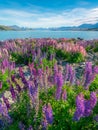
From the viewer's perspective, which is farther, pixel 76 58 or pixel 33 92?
pixel 76 58

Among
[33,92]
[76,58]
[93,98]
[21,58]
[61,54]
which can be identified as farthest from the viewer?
[61,54]

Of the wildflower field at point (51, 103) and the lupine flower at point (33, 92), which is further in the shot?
the lupine flower at point (33, 92)

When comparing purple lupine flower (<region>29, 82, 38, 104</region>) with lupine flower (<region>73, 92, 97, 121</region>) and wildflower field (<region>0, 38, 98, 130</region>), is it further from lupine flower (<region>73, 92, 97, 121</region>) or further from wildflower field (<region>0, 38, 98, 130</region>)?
lupine flower (<region>73, 92, 97, 121</region>)

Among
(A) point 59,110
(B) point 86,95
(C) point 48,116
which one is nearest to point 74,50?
(B) point 86,95

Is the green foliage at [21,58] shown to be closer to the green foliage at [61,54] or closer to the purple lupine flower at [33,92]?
the green foliage at [61,54]

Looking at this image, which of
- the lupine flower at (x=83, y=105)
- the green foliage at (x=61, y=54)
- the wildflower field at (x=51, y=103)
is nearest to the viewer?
the lupine flower at (x=83, y=105)

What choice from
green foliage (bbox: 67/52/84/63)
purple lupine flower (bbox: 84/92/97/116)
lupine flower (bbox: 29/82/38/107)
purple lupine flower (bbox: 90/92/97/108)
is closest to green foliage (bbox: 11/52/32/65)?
green foliage (bbox: 67/52/84/63)

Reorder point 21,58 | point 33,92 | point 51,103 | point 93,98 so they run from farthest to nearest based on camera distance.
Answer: point 21,58
point 51,103
point 33,92
point 93,98

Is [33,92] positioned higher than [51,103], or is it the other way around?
[33,92]

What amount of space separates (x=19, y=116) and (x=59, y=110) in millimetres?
1088

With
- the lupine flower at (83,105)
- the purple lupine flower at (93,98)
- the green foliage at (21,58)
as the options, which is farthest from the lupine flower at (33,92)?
the green foliage at (21,58)

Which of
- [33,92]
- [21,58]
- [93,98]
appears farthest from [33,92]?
[21,58]

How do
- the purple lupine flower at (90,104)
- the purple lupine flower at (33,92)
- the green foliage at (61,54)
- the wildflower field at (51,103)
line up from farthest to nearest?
1. the green foliage at (61,54)
2. the purple lupine flower at (33,92)
3. the wildflower field at (51,103)
4. the purple lupine flower at (90,104)

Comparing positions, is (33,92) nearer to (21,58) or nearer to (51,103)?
(51,103)
